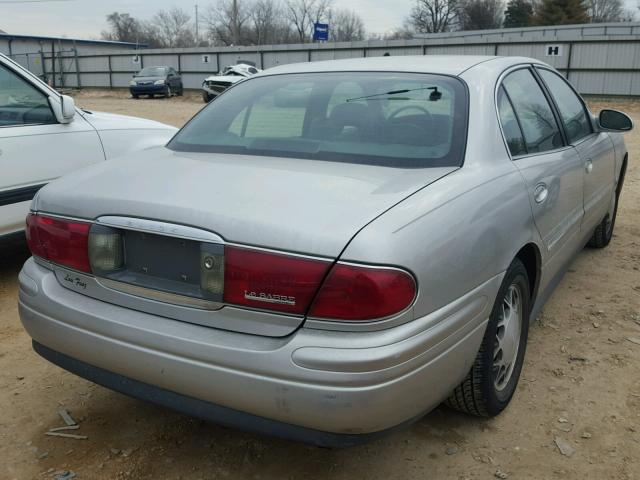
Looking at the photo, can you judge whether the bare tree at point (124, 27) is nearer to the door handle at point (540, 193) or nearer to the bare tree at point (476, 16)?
the bare tree at point (476, 16)

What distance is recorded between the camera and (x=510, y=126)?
2.85m

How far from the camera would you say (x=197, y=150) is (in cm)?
286

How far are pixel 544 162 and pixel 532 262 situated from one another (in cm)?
50

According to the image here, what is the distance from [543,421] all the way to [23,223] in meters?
3.62

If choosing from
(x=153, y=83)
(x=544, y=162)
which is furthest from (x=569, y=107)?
(x=153, y=83)

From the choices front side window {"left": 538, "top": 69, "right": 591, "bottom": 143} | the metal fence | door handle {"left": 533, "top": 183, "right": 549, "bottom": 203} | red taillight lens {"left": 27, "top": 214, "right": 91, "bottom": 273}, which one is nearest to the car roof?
front side window {"left": 538, "top": 69, "right": 591, "bottom": 143}

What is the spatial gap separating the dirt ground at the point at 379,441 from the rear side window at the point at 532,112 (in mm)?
1142

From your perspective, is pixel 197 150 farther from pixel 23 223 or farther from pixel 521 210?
pixel 23 223

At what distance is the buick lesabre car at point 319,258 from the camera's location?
6.01ft

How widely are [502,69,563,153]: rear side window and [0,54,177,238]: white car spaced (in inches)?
126

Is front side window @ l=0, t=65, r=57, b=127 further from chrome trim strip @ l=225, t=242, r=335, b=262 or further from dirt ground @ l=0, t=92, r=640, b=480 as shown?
chrome trim strip @ l=225, t=242, r=335, b=262

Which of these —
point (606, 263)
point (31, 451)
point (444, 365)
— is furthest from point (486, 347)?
point (606, 263)

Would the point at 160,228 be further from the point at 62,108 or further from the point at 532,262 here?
the point at 62,108

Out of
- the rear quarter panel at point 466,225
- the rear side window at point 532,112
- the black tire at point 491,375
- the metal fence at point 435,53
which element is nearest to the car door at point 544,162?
the rear side window at point 532,112
